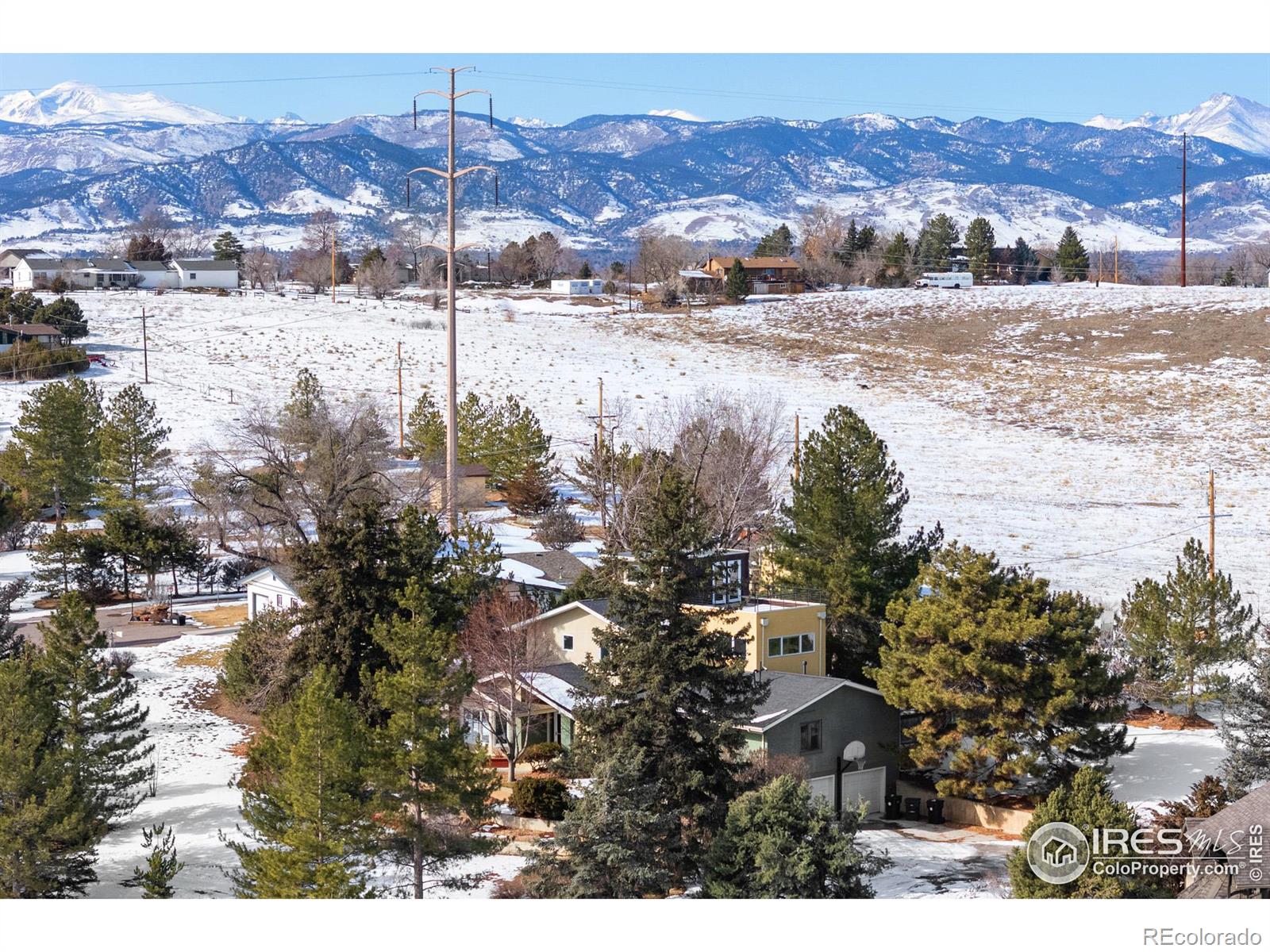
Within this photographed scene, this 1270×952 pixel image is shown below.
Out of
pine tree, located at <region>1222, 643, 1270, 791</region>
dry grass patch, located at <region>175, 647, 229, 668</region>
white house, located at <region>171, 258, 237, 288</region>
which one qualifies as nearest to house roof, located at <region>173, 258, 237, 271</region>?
white house, located at <region>171, 258, 237, 288</region>

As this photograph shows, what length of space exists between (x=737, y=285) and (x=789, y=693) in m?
87.3

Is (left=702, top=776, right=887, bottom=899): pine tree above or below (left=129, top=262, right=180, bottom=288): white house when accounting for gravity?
below

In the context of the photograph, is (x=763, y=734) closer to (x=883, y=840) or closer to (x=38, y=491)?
(x=883, y=840)

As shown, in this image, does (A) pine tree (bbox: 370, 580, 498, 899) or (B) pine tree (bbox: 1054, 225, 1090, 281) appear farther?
(B) pine tree (bbox: 1054, 225, 1090, 281)

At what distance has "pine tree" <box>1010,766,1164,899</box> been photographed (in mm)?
21875

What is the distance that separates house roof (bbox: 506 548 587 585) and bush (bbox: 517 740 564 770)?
9.43 metres

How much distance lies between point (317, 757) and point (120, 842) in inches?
285

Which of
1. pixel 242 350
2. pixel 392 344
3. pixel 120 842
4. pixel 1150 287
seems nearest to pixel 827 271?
pixel 1150 287

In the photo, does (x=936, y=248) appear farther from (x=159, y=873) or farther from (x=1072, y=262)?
(x=159, y=873)

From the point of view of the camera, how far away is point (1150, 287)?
118625 millimetres

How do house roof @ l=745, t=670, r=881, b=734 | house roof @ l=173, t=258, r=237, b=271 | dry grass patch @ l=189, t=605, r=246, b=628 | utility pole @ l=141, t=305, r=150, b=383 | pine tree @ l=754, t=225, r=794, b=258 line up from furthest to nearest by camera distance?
pine tree @ l=754, t=225, r=794, b=258 → house roof @ l=173, t=258, r=237, b=271 → utility pole @ l=141, t=305, r=150, b=383 → dry grass patch @ l=189, t=605, r=246, b=628 → house roof @ l=745, t=670, r=881, b=734

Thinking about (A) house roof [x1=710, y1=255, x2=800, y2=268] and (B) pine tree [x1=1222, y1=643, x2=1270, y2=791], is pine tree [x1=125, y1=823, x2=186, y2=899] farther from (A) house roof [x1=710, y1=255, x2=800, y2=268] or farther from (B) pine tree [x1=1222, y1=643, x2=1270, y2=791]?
(A) house roof [x1=710, y1=255, x2=800, y2=268]

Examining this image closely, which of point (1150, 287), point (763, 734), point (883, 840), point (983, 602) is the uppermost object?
point (1150, 287)

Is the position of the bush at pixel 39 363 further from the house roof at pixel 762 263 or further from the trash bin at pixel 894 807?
the trash bin at pixel 894 807
